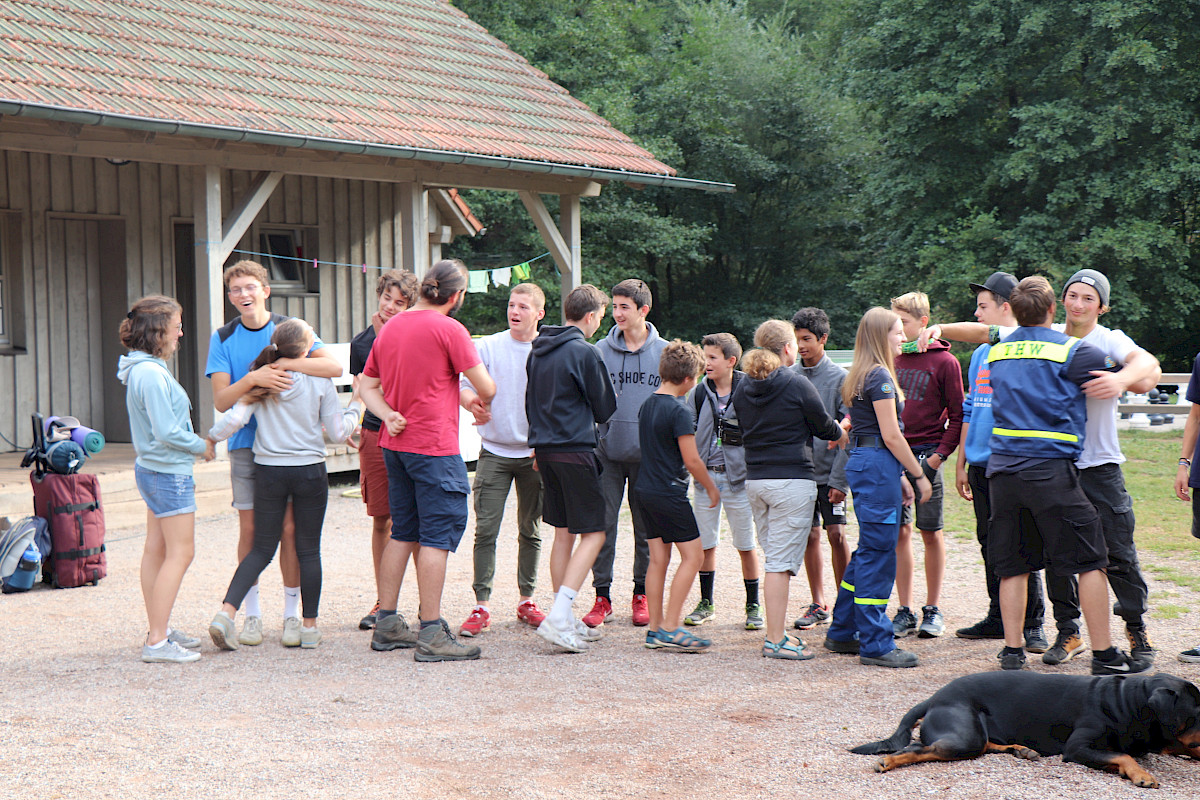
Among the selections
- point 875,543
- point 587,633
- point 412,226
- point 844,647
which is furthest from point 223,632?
point 412,226

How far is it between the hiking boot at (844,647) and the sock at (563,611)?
1331 millimetres

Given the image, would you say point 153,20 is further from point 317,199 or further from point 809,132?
point 809,132

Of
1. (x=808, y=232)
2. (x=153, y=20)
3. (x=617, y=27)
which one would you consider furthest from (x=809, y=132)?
(x=153, y=20)

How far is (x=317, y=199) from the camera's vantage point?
13164 mm

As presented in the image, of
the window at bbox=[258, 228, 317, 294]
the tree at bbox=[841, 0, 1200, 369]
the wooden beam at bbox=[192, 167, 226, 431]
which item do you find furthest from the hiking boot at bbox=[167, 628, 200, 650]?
the tree at bbox=[841, 0, 1200, 369]

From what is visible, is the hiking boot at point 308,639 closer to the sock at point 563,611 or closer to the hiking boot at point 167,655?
the hiking boot at point 167,655

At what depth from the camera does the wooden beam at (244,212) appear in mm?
10227

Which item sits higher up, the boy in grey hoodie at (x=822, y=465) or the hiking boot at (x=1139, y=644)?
the boy in grey hoodie at (x=822, y=465)

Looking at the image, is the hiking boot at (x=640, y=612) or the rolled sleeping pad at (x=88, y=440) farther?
the rolled sleeping pad at (x=88, y=440)

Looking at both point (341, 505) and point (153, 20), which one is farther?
point (153, 20)

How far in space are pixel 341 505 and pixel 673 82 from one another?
24.0 metres

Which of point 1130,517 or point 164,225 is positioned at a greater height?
point 164,225

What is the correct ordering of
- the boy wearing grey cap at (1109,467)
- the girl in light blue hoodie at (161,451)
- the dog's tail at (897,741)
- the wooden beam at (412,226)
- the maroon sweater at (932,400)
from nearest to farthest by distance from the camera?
the dog's tail at (897,741) → the boy wearing grey cap at (1109,467) → the girl in light blue hoodie at (161,451) → the maroon sweater at (932,400) → the wooden beam at (412,226)

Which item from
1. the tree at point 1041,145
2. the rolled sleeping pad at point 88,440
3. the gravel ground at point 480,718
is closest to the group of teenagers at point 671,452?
the gravel ground at point 480,718
